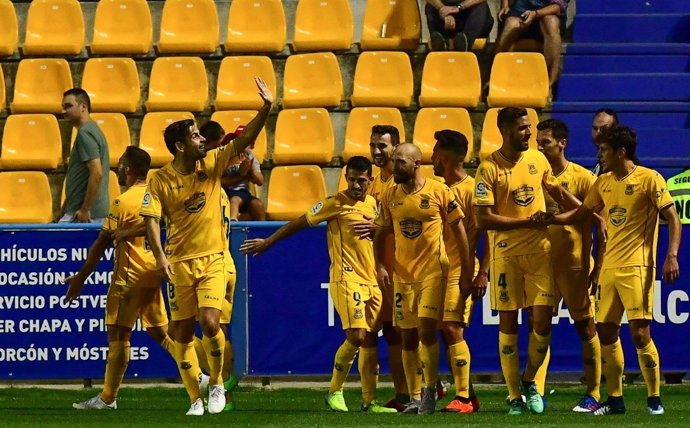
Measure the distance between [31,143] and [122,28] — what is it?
1.91m

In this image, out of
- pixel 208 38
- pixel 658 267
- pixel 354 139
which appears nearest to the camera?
pixel 658 267

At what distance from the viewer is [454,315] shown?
→ 10367 millimetres

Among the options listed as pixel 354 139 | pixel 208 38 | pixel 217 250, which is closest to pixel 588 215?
pixel 217 250

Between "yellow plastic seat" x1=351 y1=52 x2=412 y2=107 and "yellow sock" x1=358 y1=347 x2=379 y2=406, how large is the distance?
552 centimetres

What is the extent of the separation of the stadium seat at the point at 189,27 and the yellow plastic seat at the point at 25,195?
2.35m

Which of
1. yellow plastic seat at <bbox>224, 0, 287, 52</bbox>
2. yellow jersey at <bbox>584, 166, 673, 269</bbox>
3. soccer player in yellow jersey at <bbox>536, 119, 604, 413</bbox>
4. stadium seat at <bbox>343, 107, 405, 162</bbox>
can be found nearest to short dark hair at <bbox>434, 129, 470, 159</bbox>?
soccer player in yellow jersey at <bbox>536, 119, 604, 413</bbox>

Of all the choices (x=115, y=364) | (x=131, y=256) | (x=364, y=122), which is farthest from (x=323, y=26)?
(x=115, y=364)

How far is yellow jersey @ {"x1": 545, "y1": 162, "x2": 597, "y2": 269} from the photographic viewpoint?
34.8ft

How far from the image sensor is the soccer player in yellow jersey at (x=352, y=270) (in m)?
10.7

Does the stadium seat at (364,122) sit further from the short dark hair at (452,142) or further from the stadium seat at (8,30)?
the short dark hair at (452,142)

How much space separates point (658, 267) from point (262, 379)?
359 centimetres

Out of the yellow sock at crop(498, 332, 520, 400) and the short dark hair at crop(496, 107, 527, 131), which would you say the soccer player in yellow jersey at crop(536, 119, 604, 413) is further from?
the short dark hair at crop(496, 107, 527, 131)

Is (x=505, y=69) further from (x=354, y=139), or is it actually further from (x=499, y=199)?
(x=499, y=199)

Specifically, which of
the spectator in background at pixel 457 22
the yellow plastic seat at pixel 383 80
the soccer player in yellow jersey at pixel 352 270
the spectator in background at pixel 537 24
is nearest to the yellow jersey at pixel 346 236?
the soccer player in yellow jersey at pixel 352 270
